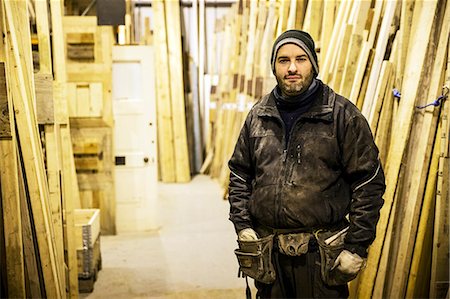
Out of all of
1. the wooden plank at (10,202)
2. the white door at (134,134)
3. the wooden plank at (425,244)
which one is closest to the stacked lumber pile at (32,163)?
the wooden plank at (10,202)

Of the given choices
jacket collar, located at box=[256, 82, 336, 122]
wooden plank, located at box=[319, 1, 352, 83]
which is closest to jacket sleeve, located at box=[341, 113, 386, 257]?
jacket collar, located at box=[256, 82, 336, 122]

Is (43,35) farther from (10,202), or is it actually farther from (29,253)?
(29,253)

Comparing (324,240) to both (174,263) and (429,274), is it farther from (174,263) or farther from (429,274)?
(174,263)

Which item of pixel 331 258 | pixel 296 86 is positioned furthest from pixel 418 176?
pixel 296 86

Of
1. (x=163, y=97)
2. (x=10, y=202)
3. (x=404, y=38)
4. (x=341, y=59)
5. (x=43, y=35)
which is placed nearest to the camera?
(x=10, y=202)

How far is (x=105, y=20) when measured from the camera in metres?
4.53

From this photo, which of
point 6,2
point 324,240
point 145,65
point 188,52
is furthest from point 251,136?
point 188,52

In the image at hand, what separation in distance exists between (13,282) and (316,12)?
10.7 feet

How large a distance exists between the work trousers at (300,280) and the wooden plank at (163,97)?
6008 mm

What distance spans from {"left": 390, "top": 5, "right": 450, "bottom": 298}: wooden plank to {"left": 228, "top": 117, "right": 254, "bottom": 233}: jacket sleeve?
1102 mm

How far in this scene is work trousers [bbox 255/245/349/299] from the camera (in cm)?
224

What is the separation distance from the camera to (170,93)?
8.26m

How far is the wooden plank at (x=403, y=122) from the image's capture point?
9.85 feet

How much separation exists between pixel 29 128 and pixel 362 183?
179cm
